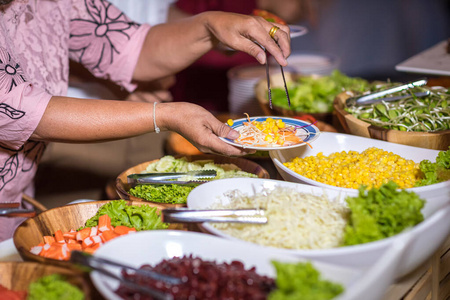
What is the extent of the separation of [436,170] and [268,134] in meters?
0.75

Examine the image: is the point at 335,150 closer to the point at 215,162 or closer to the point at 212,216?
the point at 215,162

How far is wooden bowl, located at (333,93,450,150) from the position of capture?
2291mm

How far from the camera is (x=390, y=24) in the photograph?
10.5 meters

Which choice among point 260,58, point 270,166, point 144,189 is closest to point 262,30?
point 260,58

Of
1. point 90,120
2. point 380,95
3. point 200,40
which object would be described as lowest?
point 380,95

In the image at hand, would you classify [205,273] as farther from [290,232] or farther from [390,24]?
[390,24]

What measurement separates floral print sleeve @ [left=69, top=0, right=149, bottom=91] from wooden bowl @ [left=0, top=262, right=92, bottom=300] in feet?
5.87

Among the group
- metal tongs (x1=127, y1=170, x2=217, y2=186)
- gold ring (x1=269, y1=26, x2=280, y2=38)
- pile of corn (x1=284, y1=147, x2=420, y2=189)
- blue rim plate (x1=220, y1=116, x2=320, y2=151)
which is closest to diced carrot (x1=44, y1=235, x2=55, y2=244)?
metal tongs (x1=127, y1=170, x2=217, y2=186)

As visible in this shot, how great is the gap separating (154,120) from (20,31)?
0.95 meters

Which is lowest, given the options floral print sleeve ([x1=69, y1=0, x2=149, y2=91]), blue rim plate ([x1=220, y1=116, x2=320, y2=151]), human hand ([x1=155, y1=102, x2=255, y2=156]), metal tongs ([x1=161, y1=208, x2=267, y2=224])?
metal tongs ([x1=161, y1=208, x2=267, y2=224])

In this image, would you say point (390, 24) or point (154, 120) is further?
point (390, 24)

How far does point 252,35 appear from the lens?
2.35 meters

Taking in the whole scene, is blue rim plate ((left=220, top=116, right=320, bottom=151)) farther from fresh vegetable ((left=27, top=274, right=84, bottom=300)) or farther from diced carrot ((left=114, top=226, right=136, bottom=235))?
fresh vegetable ((left=27, top=274, right=84, bottom=300))

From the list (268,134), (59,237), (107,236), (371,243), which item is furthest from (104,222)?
(371,243)
